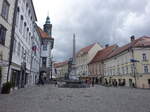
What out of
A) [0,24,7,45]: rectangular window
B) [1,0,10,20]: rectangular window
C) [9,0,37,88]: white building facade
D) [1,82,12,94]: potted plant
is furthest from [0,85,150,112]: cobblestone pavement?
[1,0,10,20]: rectangular window

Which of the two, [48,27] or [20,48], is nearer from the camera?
[20,48]

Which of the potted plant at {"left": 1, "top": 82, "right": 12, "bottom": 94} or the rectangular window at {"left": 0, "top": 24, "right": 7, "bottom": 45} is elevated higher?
the rectangular window at {"left": 0, "top": 24, "right": 7, "bottom": 45}

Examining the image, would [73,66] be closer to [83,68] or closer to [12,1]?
[12,1]

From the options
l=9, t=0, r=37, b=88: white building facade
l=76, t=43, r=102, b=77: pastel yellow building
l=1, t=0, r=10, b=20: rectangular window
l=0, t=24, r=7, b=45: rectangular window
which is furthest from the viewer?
l=76, t=43, r=102, b=77: pastel yellow building

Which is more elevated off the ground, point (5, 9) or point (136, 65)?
point (5, 9)

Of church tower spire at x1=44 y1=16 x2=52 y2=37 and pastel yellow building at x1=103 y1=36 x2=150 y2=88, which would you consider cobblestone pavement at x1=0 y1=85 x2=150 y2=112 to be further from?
church tower spire at x1=44 y1=16 x2=52 y2=37

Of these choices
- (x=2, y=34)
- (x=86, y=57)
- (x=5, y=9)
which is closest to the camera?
(x=2, y=34)

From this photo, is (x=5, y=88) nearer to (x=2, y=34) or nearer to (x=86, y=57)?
(x=2, y=34)

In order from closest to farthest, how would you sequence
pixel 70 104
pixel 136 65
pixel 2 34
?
1. pixel 70 104
2. pixel 2 34
3. pixel 136 65

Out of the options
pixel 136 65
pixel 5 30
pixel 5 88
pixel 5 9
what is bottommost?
pixel 5 88

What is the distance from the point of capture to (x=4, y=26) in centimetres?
1447

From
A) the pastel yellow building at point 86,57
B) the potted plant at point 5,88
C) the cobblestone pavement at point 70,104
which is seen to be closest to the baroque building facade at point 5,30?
the potted plant at point 5,88

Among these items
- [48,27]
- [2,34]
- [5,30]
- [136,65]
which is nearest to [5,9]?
[5,30]

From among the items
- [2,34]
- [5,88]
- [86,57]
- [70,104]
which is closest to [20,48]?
[2,34]
